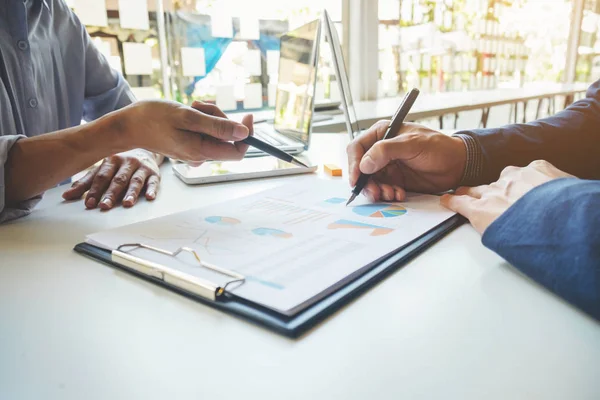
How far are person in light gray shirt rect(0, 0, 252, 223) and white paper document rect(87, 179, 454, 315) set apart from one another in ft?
0.41

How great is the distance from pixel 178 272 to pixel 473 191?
1.47ft

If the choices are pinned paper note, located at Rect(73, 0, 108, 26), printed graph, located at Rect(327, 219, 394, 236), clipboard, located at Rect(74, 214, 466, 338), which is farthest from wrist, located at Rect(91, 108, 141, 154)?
pinned paper note, located at Rect(73, 0, 108, 26)

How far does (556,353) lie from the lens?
1.00 ft

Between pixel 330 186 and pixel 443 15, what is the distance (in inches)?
102

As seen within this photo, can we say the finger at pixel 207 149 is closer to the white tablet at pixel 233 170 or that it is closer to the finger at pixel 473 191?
the white tablet at pixel 233 170

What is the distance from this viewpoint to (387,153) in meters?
0.69

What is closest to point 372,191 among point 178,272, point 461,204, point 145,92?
point 461,204

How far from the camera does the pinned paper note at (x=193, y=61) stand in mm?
1844

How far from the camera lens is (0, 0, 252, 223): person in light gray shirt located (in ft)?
2.17

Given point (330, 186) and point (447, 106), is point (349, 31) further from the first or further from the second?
point (330, 186)

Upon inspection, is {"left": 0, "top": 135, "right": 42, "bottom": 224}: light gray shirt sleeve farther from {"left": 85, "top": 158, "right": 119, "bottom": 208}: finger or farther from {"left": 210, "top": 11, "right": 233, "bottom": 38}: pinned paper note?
{"left": 210, "top": 11, "right": 233, "bottom": 38}: pinned paper note

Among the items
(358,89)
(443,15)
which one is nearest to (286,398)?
(358,89)

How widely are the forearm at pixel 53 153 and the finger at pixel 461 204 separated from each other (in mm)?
498

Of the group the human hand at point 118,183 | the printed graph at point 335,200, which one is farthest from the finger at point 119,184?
the printed graph at point 335,200
